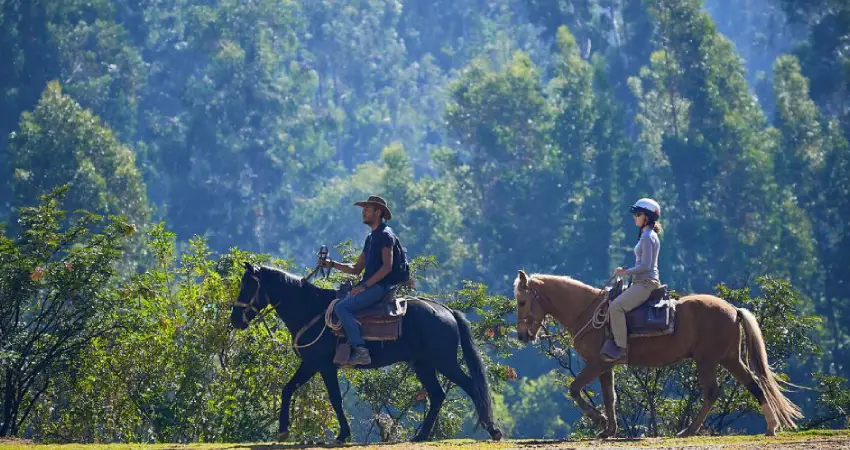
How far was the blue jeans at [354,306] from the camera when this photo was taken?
20.4m

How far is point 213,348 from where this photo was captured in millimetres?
26016

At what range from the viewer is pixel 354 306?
67.4 ft

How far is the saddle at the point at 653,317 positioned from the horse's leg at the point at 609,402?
768mm

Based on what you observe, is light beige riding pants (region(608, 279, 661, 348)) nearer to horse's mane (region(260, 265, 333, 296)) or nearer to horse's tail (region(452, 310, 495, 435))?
horse's tail (region(452, 310, 495, 435))

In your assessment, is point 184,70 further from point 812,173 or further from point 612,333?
point 612,333

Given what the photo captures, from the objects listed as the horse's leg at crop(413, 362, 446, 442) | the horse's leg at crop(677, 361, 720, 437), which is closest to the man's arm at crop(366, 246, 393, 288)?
the horse's leg at crop(413, 362, 446, 442)

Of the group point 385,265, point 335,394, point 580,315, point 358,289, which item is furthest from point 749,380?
point 335,394

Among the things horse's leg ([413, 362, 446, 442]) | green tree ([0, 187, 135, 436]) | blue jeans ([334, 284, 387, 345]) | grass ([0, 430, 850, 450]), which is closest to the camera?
grass ([0, 430, 850, 450])

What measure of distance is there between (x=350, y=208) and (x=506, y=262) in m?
24.5

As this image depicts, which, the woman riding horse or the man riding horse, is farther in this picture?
the man riding horse

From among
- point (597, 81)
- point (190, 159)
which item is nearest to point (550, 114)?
point (597, 81)

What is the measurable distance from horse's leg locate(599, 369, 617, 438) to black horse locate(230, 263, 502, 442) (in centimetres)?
158

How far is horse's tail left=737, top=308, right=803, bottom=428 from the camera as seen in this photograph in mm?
19938

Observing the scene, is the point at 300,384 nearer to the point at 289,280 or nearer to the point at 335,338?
the point at 335,338
